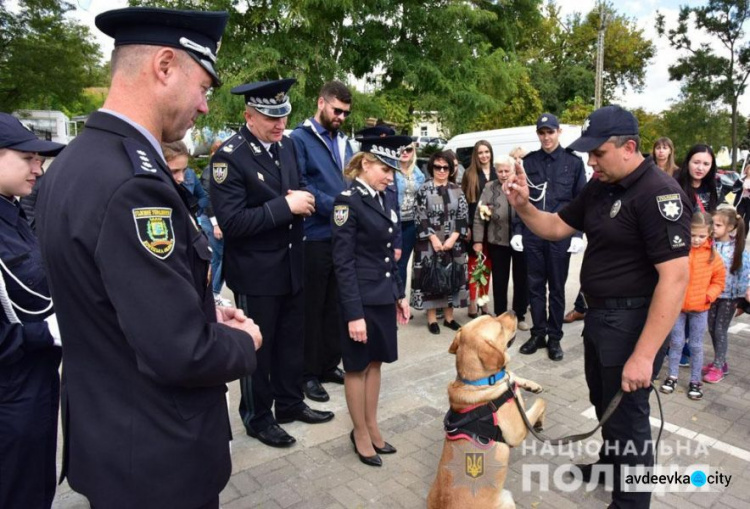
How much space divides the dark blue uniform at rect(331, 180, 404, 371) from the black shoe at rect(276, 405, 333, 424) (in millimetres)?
863

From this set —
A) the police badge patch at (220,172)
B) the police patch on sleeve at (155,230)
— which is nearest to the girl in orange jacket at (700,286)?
the police badge patch at (220,172)

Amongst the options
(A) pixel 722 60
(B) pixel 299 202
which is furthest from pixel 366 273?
(A) pixel 722 60

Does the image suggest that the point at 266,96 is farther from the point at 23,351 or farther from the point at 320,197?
the point at 23,351

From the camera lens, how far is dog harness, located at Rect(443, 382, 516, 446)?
2625 millimetres

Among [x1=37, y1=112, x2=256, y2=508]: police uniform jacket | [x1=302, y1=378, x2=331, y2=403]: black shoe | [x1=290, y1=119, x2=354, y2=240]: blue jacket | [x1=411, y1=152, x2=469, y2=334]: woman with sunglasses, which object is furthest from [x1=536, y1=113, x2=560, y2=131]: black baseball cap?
[x1=37, y1=112, x2=256, y2=508]: police uniform jacket

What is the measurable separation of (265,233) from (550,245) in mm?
3102

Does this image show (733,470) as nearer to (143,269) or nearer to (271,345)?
(271,345)

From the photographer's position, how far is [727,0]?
32.4 meters

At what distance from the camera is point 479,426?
2.64 m

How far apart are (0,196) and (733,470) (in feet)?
14.3

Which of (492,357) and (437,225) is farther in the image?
(437,225)

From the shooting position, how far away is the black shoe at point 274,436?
3.51 meters

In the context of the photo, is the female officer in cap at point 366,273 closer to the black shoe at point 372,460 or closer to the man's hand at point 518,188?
the black shoe at point 372,460

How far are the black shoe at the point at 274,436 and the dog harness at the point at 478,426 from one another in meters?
1.32
